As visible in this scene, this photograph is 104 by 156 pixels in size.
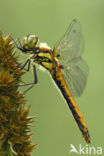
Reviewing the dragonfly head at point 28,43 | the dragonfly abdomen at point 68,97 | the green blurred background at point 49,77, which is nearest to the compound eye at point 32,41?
the dragonfly head at point 28,43

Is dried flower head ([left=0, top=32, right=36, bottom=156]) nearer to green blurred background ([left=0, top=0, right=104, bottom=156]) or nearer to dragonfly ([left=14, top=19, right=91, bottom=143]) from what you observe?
dragonfly ([left=14, top=19, right=91, bottom=143])

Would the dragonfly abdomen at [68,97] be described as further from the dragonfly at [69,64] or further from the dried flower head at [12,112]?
the dried flower head at [12,112]

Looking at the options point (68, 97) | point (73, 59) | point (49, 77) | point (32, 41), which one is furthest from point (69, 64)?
point (49, 77)

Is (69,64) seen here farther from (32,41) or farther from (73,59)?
(32,41)

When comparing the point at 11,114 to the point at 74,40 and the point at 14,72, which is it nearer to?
the point at 14,72

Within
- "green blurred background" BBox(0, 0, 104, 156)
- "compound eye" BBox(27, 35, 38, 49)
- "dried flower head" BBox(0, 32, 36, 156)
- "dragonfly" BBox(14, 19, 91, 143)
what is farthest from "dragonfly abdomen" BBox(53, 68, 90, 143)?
"green blurred background" BBox(0, 0, 104, 156)
